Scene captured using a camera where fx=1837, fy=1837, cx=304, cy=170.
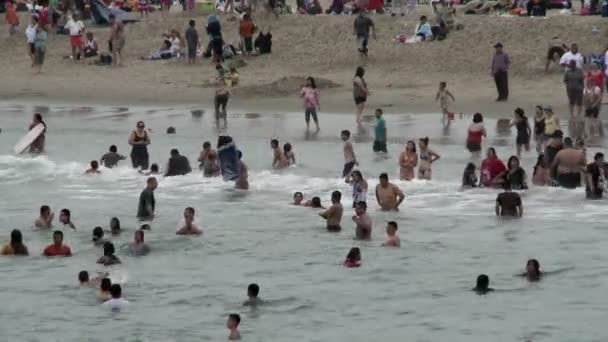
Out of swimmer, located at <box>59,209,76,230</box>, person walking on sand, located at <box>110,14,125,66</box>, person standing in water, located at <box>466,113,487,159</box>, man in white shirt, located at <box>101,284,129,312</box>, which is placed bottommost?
man in white shirt, located at <box>101,284,129,312</box>

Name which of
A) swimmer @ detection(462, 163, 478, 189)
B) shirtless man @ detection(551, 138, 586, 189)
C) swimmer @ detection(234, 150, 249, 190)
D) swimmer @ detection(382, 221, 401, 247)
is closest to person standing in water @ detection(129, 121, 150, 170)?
swimmer @ detection(234, 150, 249, 190)

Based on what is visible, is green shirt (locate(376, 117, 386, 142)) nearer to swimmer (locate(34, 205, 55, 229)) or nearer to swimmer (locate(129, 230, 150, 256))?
swimmer (locate(34, 205, 55, 229))

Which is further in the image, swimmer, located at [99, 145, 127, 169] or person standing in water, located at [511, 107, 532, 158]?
swimmer, located at [99, 145, 127, 169]

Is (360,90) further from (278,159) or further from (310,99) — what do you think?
(278,159)

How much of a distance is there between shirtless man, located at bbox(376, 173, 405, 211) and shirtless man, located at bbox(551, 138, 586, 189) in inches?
113

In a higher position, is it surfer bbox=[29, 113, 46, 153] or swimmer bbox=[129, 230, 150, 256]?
surfer bbox=[29, 113, 46, 153]

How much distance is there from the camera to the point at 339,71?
44.7 m

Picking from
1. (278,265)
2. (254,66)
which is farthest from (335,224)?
(254,66)

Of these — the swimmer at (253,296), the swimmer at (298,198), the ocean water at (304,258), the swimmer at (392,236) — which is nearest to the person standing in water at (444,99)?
the ocean water at (304,258)

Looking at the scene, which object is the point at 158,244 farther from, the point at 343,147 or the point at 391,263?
the point at 343,147

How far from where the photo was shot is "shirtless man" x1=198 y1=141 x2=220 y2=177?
114 feet

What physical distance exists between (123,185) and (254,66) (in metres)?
10.9

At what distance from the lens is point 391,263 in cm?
2862

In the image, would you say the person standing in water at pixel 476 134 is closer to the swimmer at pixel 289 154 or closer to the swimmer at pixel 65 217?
the swimmer at pixel 289 154
